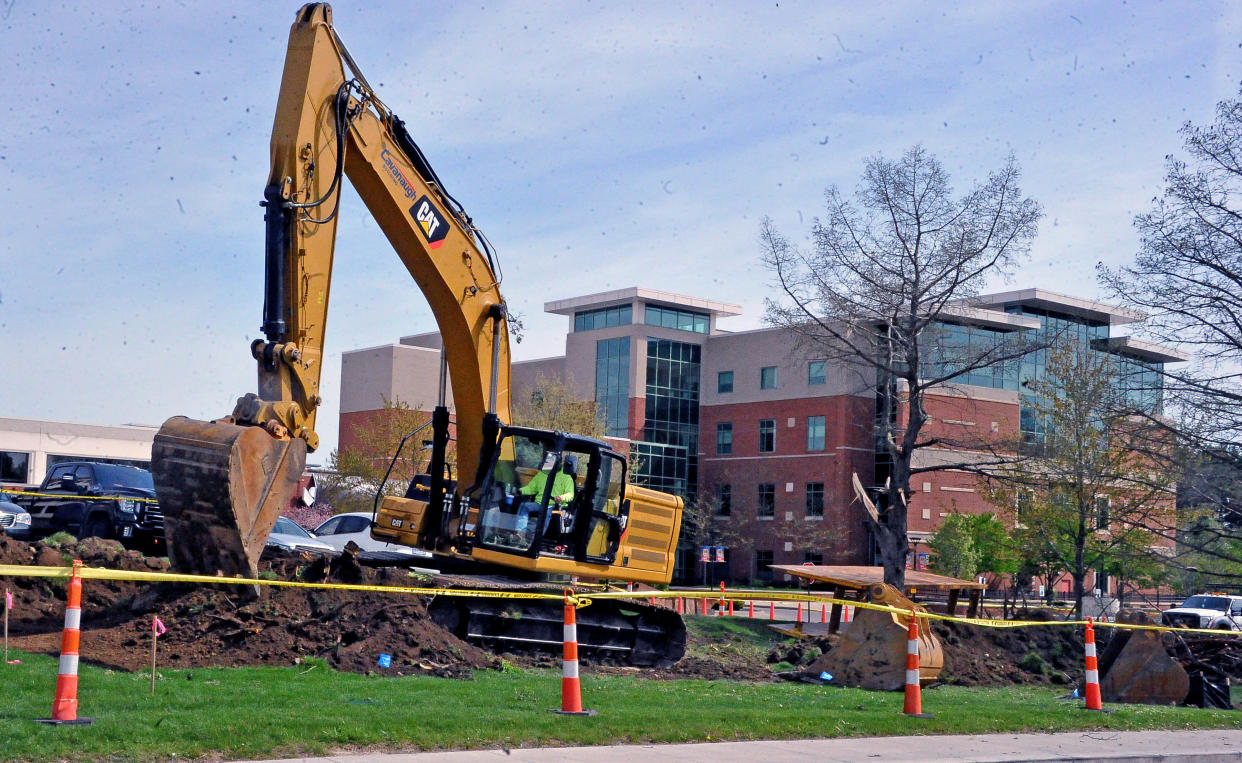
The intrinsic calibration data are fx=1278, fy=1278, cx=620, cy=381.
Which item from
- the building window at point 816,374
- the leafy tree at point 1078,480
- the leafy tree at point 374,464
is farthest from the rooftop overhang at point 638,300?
the leafy tree at point 1078,480

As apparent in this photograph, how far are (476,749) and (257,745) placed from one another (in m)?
1.58

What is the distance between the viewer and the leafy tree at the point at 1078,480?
33.6 metres

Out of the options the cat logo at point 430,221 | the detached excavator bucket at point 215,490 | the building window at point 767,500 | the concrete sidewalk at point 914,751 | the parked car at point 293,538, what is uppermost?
the cat logo at point 430,221

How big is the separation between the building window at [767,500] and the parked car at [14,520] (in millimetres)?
44308

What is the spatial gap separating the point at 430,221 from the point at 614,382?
191ft

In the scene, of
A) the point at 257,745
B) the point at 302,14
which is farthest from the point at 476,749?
→ the point at 302,14

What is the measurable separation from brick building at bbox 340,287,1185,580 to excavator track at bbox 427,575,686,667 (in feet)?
135

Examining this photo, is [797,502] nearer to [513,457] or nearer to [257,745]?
[513,457]

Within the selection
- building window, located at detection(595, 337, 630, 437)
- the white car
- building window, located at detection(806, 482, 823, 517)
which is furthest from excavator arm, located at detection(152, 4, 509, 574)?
building window, located at detection(595, 337, 630, 437)

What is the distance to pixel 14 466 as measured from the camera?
63906mm

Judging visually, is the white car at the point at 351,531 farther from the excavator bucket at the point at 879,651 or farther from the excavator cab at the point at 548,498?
the excavator bucket at the point at 879,651

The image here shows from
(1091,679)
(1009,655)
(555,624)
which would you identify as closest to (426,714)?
(555,624)

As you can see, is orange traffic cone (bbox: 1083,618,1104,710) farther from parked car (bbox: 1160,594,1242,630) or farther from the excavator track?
parked car (bbox: 1160,594,1242,630)

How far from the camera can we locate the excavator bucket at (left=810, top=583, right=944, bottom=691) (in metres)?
15.5
